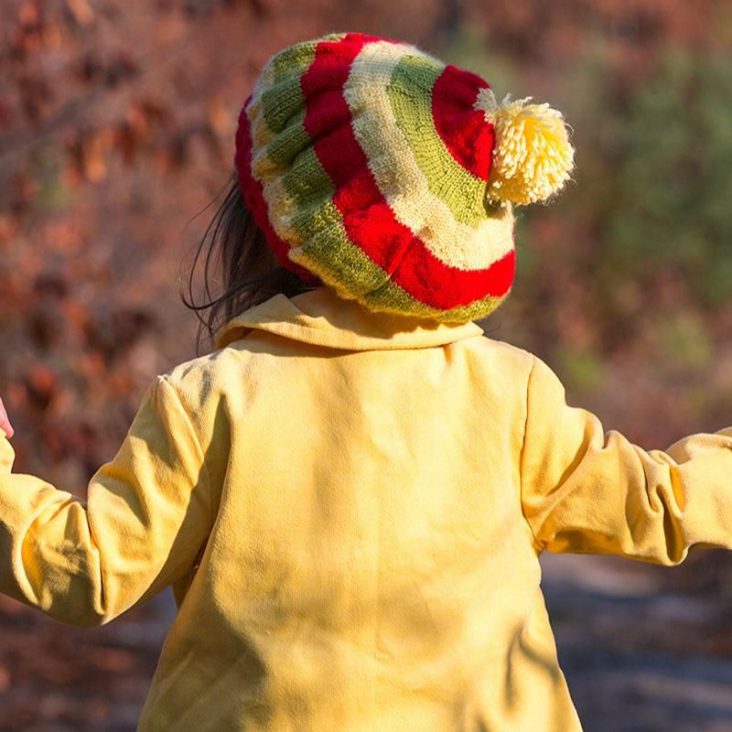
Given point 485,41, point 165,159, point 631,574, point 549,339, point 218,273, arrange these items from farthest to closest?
1. point 485,41
2. point 549,339
3. point 631,574
4. point 165,159
5. point 218,273

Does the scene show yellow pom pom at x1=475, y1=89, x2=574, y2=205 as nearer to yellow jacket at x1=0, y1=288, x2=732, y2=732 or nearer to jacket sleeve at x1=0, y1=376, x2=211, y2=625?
yellow jacket at x1=0, y1=288, x2=732, y2=732

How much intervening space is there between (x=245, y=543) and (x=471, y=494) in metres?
0.32

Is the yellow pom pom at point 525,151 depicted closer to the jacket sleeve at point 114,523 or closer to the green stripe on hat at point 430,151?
the green stripe on hat at point 430,151

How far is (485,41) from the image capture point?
2153 centimetres

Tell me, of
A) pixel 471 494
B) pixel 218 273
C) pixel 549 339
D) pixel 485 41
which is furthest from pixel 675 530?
pixel 485 41

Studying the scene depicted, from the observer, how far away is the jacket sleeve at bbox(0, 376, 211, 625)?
216 cm

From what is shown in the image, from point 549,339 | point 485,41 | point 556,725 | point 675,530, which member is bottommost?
point 549,339

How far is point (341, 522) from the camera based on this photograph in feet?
7.25

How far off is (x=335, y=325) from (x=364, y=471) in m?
0.21

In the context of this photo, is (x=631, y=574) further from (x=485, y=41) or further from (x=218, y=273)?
(x=485, y=41)

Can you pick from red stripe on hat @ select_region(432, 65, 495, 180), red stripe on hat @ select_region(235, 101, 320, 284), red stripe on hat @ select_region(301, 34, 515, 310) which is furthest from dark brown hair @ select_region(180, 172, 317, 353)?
red stripe on hat @ select_region(432, 65, 495, 180)

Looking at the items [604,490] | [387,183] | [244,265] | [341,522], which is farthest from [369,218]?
[604,490]

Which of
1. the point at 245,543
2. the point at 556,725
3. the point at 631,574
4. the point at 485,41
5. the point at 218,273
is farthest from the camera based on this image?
the point at 485,41

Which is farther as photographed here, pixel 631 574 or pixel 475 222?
pixel 631 574
